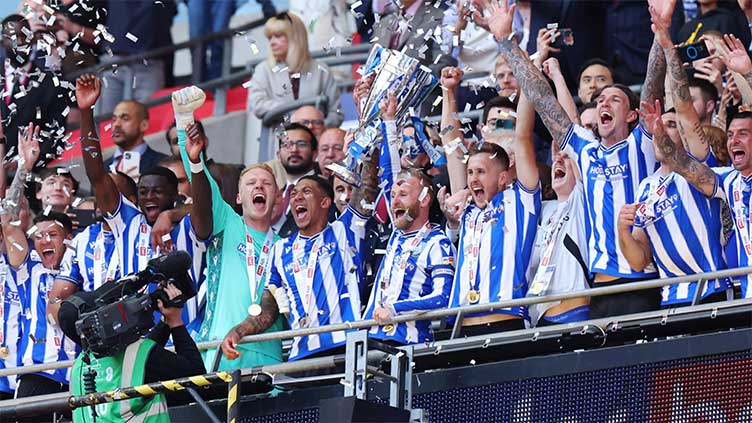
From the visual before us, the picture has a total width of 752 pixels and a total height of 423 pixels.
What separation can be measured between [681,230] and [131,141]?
18.0 feet

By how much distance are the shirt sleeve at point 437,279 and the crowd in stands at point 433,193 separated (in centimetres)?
1

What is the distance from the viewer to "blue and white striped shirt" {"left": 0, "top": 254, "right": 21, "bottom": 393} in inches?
474

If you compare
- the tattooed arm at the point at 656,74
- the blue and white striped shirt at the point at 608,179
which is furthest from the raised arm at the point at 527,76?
the tattooed arm at the point at 656,74

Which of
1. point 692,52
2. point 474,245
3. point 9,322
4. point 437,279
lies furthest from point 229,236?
point 692,52

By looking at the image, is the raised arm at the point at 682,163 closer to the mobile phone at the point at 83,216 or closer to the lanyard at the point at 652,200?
the lanyard at the point at 652,200

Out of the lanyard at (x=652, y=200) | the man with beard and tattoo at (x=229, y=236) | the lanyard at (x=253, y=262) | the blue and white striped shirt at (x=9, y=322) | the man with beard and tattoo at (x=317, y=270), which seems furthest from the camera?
the blue and white striped shirt at (x=9, y=322)

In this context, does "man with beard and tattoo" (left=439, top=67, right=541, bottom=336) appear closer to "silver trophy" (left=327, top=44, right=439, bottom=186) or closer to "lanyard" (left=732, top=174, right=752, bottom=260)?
→ "silver trophy" (left=327, top=44, right=439, bottom=186)

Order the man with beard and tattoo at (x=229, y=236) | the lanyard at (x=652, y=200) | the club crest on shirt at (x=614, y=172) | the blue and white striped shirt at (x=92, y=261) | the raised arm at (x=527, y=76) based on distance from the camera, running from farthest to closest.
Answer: the blue and white striped shirt at (x=92, y=261), the man with beard and tattoo at (x=229, y=236), the raised arm at (x=527, y=76), the club crest on shirt at (x=614, y=172), the lanyard at (x=652, y=200)

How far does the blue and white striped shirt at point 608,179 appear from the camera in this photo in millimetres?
10039

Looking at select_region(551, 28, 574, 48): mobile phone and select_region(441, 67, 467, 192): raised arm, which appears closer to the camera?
select_region(441, 67, 467, 192): raised arm

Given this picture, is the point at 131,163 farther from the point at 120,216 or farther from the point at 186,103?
the point at 186,103

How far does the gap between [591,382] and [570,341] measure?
0.26 metres

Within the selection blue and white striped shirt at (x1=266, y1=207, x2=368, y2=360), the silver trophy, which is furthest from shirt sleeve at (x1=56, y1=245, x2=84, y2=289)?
the silver trophy

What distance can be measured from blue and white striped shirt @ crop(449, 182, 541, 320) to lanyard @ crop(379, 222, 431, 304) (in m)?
0.28
